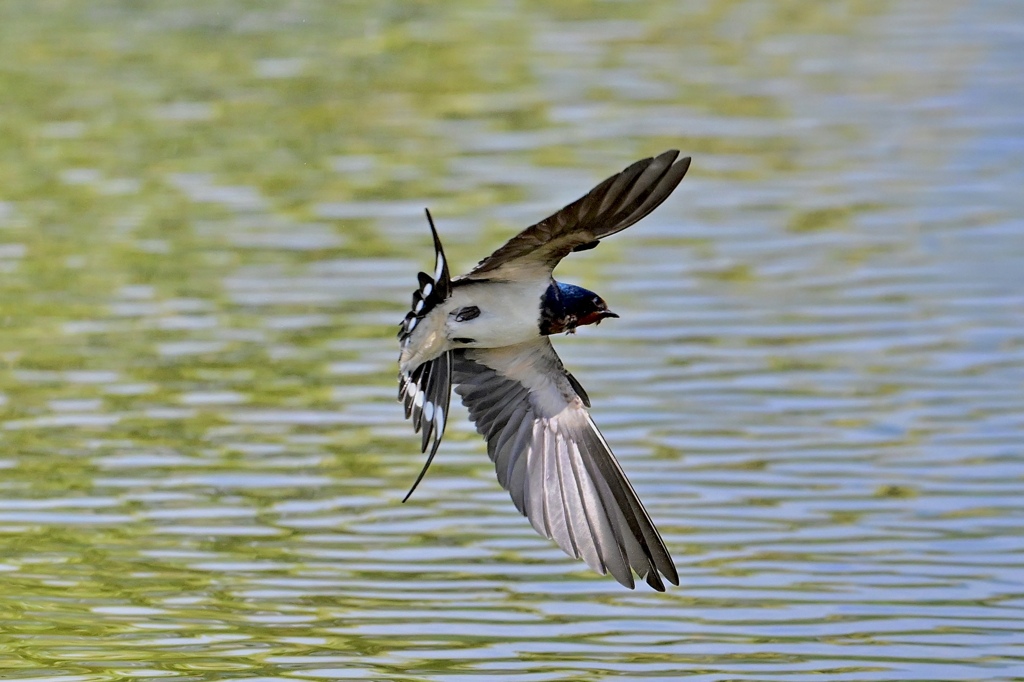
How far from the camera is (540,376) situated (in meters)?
6.49

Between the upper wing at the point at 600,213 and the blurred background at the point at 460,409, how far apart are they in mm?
1134

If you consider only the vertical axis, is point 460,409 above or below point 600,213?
below

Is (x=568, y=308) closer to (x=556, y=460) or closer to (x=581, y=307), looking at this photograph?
(x=581, y=307)

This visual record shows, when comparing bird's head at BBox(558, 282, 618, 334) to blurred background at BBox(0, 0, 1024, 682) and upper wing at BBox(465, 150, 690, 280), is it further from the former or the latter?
blurred background at BBox(0, 0, 1024, 682)

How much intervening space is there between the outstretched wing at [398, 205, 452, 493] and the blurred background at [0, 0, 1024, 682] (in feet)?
2.24

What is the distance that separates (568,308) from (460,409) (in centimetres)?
249

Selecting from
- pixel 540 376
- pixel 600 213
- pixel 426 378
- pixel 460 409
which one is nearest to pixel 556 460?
pixel 540 376

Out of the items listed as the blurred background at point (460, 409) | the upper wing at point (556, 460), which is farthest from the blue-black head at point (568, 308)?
the blurred background at point (460, 409)

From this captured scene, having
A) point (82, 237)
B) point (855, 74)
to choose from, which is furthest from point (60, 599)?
point (855, 74)

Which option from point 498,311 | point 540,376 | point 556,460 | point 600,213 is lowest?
point 556,460

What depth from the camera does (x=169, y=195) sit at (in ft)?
37.2

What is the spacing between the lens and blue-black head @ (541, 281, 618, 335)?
585 centimetres

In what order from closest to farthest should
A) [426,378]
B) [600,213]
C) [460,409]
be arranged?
[600,213]
[426,378]
[460,409]

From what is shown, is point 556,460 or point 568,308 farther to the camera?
point 556,460
